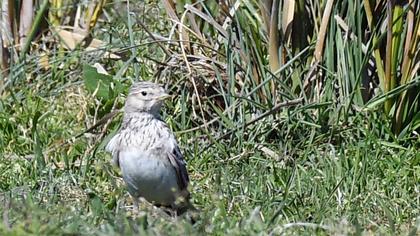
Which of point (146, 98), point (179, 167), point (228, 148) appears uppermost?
point (146, 98)

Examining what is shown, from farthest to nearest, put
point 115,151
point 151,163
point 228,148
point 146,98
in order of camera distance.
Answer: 1. point 228,148
2. point 146,98
3. point 115,151
4. point 151,163

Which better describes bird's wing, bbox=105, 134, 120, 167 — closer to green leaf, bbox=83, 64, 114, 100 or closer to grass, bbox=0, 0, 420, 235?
grass, bbox=0, 0, 420, 235

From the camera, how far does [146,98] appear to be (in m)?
6.94

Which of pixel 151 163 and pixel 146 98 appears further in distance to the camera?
pixel 146 98

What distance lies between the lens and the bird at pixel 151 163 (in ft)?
21.5

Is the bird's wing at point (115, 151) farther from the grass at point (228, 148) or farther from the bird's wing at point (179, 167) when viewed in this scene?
the bird's wing at point (179, 167)

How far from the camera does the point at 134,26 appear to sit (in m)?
8.77

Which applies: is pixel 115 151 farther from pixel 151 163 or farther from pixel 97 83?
pixel 97 83

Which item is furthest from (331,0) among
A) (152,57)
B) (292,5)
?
(152,57)

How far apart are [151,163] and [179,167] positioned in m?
0.17

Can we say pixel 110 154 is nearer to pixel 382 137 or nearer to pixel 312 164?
pixel 312 164

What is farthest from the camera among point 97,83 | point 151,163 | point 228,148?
point 97,83

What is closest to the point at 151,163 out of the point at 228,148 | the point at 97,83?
the point at 228,148

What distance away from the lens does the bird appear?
6.54 meters
